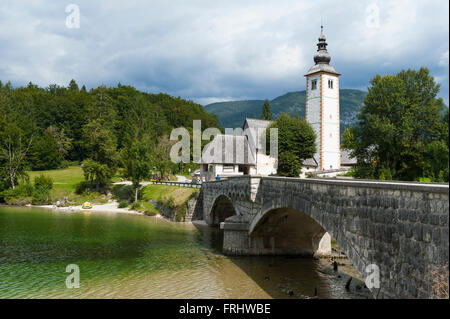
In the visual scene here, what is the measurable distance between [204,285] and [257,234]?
7.14 m

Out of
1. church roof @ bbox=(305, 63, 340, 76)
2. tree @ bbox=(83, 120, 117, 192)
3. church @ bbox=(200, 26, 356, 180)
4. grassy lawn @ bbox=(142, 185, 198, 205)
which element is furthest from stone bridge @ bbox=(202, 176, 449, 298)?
tree @ bbox=(83, 120, 117, 192)

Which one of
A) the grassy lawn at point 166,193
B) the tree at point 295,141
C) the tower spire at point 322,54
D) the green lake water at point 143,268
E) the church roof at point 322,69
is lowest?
the green lake water at point 143,268

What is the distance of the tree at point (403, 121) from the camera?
30266 mm

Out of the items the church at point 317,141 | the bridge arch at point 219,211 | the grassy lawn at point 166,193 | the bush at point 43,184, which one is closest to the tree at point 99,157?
the bush at point 43,184

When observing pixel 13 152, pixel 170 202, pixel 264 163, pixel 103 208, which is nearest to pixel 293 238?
pixel 170 202

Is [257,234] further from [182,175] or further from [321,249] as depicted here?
[182,175]

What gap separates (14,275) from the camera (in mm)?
18797

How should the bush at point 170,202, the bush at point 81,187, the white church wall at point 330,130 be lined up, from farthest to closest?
the bush at point 81,187 → the white church wall at point 330,130 → the bush at point 170,202

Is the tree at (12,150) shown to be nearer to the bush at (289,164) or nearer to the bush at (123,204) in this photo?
the bush at (123,204)

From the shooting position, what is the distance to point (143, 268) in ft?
67.7

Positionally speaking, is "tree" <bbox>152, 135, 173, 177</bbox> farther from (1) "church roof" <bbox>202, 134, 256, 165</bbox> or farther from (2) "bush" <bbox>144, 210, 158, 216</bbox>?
(1) "church roof" <bbox>202, 134, 256, 165</bbox>

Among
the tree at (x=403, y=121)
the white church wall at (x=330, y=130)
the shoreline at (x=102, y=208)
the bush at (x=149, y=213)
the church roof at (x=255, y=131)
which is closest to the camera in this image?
the tree at (x=403, y=121)

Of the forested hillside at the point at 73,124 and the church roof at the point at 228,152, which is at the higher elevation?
the forested hillside at the point at 73,124
